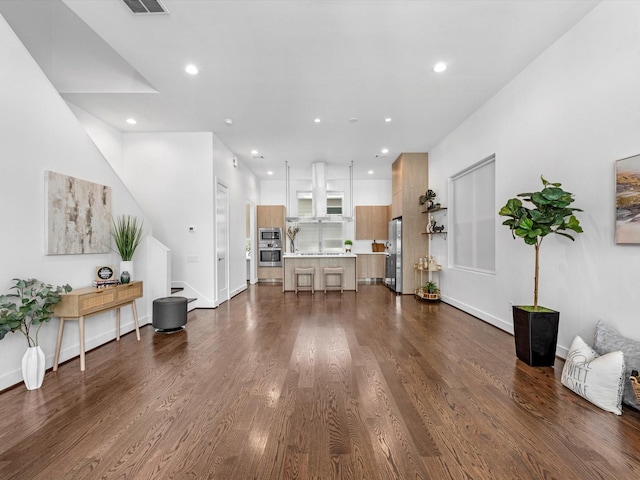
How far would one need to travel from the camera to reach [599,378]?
6.91ft

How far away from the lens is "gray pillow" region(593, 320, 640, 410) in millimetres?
2094

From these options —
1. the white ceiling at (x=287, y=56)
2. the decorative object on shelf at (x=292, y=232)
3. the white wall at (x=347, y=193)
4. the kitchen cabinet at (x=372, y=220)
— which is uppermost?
the white ceiling at (x=287, y=56)

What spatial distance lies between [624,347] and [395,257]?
16.1 ft

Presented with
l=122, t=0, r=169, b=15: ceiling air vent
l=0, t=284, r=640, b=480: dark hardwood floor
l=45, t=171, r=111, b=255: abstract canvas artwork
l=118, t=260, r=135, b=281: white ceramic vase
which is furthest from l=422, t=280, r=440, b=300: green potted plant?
l=122, t=0, r=169, b=15: ceiling air vent

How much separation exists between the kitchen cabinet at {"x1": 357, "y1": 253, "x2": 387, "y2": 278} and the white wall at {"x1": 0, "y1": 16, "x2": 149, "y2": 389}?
6.83 meters

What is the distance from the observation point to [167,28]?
285 cm

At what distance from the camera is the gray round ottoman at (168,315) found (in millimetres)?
3951

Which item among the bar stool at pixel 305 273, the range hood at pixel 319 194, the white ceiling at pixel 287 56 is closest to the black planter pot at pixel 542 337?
the white ceiling at pixel 287 56

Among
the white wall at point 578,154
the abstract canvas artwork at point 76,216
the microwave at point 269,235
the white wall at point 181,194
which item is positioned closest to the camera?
the white wall at point 578,154

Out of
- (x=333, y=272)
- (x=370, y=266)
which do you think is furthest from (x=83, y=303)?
(x=370, y=266)

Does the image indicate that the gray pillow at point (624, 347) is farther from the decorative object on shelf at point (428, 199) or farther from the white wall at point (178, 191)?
the white wall at point (178, 191)

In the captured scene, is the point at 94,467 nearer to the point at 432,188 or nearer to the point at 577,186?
the point at 577,186

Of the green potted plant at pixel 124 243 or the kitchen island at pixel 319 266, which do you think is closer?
the green potted plant at pixel 124 243

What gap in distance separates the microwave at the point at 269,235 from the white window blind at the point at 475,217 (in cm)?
492
